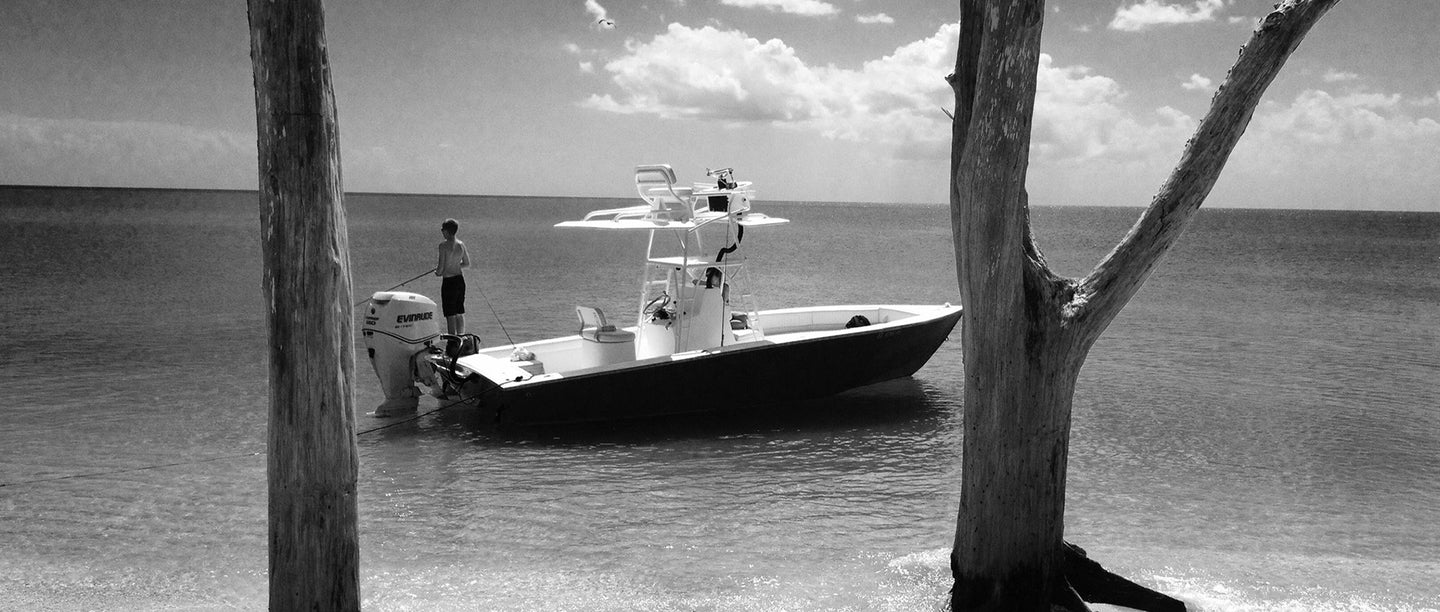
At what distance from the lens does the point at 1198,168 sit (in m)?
4.68

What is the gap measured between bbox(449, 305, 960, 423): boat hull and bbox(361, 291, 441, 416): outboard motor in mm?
667

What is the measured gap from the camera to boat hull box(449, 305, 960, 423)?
34.9 ft

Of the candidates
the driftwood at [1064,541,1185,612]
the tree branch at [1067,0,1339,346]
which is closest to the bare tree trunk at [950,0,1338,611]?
the tree branch at [1067,0,1339,346]

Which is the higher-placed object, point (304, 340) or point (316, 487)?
point (304, 340)

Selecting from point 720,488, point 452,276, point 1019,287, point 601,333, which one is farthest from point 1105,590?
point 452,276

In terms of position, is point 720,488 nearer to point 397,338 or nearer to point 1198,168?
point 397,338

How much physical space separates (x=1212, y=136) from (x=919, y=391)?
30.3 feet

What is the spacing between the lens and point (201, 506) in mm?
7969

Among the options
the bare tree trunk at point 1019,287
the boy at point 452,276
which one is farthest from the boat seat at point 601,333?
the bare tree trunk at point 1019,287

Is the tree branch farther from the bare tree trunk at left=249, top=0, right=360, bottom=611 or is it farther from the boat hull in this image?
the boat hull

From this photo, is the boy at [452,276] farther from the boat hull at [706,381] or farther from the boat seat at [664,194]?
the boat seat at [664,194]

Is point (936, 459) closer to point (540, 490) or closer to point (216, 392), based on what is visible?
point (540, 490)

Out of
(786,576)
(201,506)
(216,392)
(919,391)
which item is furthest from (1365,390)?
(216,392)

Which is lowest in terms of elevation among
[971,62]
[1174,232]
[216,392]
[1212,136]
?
[216,392]
